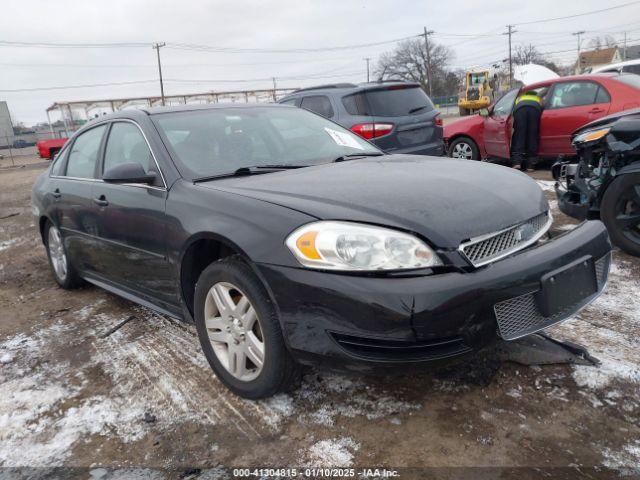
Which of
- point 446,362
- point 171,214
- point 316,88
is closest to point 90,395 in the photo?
point 171,214

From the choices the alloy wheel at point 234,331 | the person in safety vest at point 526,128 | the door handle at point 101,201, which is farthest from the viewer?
the person in safety vest at point 526,128

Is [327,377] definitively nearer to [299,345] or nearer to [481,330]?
[299,345]

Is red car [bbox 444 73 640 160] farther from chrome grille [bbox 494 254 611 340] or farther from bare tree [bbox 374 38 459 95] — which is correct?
bare tree [bbox 374 38 459 95]

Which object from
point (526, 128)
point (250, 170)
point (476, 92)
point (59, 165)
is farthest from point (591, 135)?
point (476, 92)

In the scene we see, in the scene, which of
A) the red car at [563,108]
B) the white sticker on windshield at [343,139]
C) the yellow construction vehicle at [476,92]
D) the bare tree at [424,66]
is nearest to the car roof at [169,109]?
the white sticker on windshield at [343,139]

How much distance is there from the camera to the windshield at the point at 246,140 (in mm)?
2973

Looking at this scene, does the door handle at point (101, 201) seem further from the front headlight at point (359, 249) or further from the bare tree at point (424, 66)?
the bare tree at point (424, 66)

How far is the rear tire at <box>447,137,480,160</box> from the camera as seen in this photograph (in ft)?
30.2

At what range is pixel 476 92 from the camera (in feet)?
112

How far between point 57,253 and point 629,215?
4804 mm

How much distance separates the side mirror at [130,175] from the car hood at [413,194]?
0.41m

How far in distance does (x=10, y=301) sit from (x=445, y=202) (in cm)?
406

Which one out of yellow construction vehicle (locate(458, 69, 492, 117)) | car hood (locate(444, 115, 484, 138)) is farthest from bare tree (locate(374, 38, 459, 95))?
car hood (locate(444, 115, 484, 138))

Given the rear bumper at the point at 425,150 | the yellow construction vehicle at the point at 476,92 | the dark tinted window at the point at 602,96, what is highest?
the yellow construction vehicle at the point at 476,92
